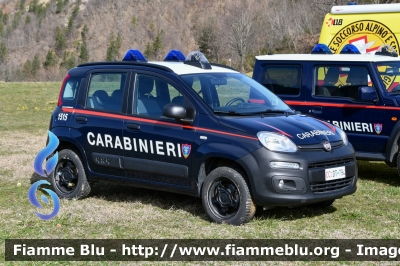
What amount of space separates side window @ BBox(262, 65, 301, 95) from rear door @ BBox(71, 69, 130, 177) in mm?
3057

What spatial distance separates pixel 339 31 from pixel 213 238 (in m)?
7.60

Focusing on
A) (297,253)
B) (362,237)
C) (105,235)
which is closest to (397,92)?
(362,237)

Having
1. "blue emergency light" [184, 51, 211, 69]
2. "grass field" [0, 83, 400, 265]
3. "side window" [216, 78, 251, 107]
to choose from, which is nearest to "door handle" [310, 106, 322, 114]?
"grass field" [0, 83, 400, 265]

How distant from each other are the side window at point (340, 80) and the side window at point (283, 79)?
0.32m

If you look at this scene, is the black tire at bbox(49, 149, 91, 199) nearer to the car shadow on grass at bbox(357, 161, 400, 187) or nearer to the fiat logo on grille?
the fiat logo on grille

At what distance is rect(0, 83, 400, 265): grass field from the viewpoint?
22.0 feet

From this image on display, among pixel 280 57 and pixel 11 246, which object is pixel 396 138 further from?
pixel 11 246

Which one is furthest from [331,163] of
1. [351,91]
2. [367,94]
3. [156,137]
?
[351,91]

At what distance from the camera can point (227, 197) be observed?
6.99 m

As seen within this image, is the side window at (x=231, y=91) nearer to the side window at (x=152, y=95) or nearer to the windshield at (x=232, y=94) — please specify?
the windshield at (x=232, y=94)

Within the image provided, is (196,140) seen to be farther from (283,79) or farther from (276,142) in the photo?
(283,79)

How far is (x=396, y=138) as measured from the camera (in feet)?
29.9

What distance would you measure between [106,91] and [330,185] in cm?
301

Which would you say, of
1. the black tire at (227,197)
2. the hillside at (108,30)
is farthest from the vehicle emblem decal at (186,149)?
the hillside at (108,30)
